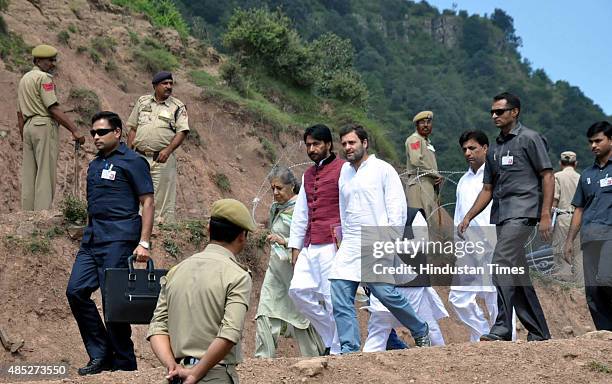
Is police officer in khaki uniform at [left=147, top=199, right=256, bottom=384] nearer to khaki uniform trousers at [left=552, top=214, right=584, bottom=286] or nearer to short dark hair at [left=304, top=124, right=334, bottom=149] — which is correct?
short dark hair at [left=304, top=124, right=334, bottom=149]

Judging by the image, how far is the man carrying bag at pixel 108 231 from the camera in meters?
7.71

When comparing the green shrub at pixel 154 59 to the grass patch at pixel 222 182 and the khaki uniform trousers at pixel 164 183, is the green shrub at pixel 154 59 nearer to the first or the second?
the grass patch at pixel 222 182

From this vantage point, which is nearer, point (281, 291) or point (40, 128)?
point (281, 291)

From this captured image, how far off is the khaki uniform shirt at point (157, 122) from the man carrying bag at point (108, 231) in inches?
136

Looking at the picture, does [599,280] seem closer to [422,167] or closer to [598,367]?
[598,367]

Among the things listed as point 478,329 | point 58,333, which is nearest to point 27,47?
point 58,333

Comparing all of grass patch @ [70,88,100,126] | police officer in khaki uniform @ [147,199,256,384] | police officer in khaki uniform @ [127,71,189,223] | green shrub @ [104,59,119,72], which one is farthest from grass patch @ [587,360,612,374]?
green shrub @ [104,59,119,72]

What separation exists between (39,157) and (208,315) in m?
7.44

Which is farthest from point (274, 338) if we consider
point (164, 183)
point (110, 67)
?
point (110, 67)

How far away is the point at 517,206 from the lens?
329 inches

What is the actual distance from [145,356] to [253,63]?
1321 centimetres

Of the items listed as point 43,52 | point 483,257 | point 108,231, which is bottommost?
point 483,257

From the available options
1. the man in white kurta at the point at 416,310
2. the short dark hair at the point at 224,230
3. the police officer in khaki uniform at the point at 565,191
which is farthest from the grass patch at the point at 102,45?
the short dark hair at the point at 224,230

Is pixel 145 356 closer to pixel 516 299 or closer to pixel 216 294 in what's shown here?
pixel 516 299
